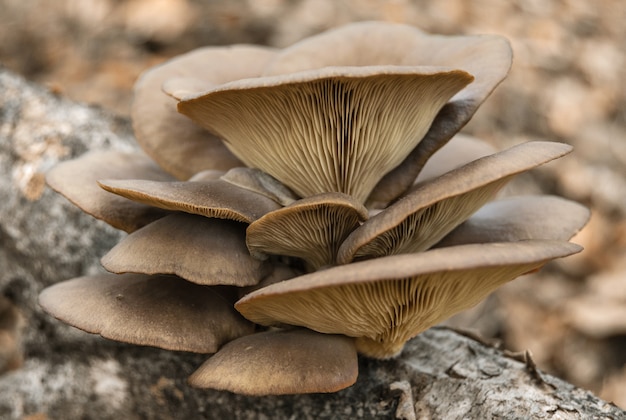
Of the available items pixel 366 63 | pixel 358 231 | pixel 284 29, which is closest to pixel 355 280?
pixel 358 231

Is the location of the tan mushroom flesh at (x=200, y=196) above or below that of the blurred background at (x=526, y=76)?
above

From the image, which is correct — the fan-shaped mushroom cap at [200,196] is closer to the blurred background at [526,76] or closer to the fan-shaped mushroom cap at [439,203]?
the fan-shaped mushroom cap at [439,203]

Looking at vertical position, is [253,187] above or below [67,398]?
above

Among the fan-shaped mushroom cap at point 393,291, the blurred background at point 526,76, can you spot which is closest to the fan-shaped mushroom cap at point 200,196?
the fan-shaped mushroom cap at point 393,291

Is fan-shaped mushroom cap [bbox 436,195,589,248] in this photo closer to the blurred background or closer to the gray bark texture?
the gray bark texture

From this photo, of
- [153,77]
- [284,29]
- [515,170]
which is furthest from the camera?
[284,29]

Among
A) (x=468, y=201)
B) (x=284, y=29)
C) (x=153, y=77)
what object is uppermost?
(x=153, y=77)

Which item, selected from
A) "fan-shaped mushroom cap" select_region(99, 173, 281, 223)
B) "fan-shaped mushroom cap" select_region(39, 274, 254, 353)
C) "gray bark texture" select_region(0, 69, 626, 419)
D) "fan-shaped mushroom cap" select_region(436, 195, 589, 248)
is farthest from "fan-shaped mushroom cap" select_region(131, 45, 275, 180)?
"fan-shaped mushroom cap" select_region(436, 195, 589, 248)

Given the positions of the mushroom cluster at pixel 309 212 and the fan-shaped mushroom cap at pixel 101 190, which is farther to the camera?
the fan-shaped mushroom cap at pixel 101 190

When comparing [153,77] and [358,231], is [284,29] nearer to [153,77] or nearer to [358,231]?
[153,77]
